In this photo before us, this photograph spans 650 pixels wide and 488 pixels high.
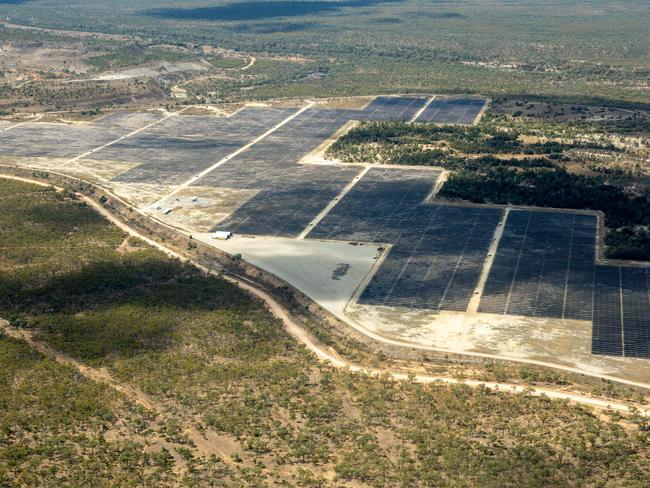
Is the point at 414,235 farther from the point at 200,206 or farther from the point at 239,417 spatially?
the point at 239,417

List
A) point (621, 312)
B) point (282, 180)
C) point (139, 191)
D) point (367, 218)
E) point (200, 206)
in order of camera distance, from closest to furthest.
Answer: point (621, 312), point (367, 218), point (200, 206), point (139, 191), point (282, 180)

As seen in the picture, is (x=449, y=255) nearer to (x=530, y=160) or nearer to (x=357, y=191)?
(x=357, y=191)

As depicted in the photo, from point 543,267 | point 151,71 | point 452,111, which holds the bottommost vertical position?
point 151,71

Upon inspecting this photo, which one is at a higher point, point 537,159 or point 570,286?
point 570,286

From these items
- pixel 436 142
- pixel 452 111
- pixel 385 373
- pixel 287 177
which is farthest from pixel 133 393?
pixel 452 111

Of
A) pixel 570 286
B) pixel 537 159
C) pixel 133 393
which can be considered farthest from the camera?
pixel 537 159

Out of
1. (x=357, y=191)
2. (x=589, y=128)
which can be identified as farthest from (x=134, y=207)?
(x=589, y=128)
